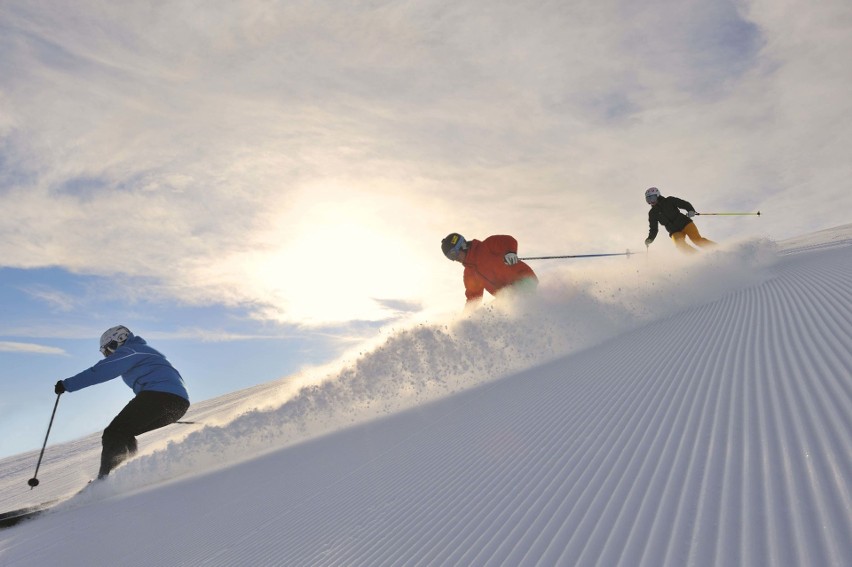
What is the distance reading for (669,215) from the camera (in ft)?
40.2

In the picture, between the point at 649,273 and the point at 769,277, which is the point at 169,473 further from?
the point at 769,277

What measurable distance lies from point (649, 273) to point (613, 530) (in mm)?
9014

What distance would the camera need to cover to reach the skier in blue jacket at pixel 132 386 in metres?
6.64

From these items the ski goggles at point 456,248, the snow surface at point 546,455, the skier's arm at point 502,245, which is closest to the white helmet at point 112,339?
the snow surface at point 546,455

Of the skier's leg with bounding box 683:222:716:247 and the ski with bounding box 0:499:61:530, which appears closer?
the ski with bounding box 0:499:61:530

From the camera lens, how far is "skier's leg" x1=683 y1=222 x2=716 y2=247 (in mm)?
11688

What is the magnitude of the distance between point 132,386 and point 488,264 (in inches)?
251

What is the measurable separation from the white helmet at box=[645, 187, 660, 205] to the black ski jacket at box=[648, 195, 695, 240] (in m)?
0.10

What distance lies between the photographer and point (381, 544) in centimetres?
289

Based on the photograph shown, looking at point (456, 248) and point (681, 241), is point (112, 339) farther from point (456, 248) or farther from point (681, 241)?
point (681, 241)

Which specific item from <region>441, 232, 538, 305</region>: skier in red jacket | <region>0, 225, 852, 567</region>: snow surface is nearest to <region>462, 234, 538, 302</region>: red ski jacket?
<region>441, 232, 538, 305</region>: skier in red jacket

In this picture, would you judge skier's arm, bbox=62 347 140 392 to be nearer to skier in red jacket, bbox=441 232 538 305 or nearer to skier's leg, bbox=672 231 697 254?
skier in red jacket, bbox=441 232 538 305

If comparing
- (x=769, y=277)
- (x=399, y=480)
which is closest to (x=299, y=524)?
(x=399, y=480)

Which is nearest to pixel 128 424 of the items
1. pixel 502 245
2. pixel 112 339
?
pixel 112 339
